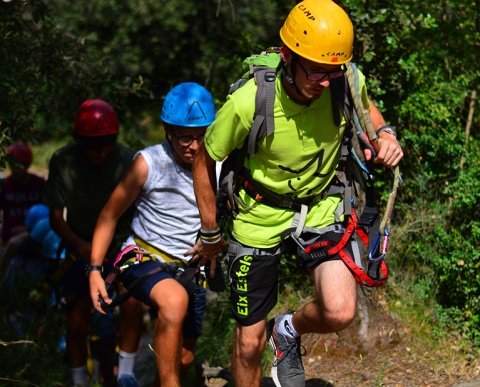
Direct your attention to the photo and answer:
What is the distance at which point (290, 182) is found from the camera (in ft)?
A: 15.3

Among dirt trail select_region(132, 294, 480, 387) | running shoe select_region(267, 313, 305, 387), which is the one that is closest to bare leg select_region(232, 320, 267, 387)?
running shoe select_region(267, 313, 305, 387)

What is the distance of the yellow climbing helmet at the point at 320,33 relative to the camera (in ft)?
14.1

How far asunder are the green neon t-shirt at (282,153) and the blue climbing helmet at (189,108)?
88cm

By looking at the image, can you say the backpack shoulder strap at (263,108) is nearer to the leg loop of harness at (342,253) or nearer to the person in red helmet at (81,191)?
the leg loop of harness at (342,253)

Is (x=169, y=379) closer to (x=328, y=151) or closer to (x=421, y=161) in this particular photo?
(x=328, y=151)

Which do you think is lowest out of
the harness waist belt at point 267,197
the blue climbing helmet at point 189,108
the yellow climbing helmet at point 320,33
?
the blue climbing helmet at point 189,108

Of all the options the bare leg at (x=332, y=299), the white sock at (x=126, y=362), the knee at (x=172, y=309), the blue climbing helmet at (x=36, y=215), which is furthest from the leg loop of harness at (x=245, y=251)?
the blue climbing helmet at (x=36, y=215)

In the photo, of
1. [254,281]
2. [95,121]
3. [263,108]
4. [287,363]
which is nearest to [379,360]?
[287,363]

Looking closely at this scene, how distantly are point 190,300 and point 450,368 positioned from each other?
1.62 metres

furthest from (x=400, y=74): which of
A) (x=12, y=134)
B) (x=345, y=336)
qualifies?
(x=12, y=134)

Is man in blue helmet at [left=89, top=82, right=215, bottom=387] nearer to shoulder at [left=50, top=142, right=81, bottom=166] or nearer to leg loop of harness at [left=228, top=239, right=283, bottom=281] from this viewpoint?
leg loop of harness at [left=228, top=239, right=283, bottom=281]

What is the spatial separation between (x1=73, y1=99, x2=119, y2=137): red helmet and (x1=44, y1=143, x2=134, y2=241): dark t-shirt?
6.6 inches

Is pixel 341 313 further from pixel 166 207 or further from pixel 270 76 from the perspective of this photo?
pixel 166 207

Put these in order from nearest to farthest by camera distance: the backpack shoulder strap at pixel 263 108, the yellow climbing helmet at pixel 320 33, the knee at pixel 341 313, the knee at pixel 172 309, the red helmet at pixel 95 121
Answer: the yellow climbing helmet at pixel 320 33 < the backpack shoulder strap at pixel 263 108 < the knee at pixel 341 313 < the knee at pixel 172 309 < the red helmet at pixel 95 121
